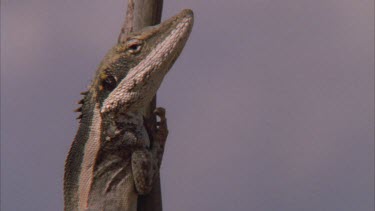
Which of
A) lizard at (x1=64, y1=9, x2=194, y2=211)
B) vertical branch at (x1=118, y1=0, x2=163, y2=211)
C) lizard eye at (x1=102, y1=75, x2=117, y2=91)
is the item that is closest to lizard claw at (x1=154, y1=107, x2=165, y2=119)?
lizard at (x1=64, y1=9, x2=194, y2=211)

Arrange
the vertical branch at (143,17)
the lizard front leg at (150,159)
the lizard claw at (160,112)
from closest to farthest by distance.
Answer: the lizard front leg at (150,159), the lizard claw at (160,112), the vertical branch at (143,17)

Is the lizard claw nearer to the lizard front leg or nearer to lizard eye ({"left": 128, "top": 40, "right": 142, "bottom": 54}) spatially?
the lizard front leg

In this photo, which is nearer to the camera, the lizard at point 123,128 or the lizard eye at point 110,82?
the lizard at point 123,128

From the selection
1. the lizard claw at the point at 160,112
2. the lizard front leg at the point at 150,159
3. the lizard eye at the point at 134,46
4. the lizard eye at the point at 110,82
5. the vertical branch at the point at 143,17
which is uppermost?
the vertical branch at the point at 143,17

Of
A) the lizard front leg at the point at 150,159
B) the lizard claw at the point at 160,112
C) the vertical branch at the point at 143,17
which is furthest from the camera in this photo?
the vertical branch at the point at 143,17

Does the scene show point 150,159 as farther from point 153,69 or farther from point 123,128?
point 153,69

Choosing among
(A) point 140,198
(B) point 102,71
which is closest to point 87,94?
(B) point 102,71

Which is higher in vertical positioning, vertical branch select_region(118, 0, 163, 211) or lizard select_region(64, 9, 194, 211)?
vertical branch select_region(118, 0, 163, 211)

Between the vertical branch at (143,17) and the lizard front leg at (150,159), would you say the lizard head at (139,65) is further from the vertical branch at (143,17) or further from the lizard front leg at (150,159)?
the lizard front leg at (150,159)

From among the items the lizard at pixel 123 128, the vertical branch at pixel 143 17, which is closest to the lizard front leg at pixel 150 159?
the lizard at pixel 123 128
